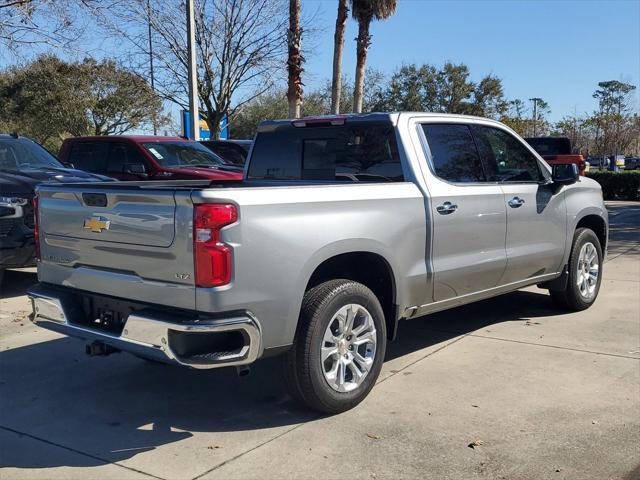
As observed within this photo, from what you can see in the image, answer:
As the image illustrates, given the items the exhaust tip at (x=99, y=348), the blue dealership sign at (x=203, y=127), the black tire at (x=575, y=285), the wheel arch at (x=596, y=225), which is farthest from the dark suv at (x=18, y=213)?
the blue dealership sign at (x=203, y=127)

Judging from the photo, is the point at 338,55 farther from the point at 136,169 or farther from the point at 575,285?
the point at 575,285

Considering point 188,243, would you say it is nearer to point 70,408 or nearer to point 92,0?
point 70,408

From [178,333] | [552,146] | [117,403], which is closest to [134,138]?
[117,403]

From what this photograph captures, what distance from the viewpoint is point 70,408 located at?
452cm

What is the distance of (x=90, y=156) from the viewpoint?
11469 millimetres

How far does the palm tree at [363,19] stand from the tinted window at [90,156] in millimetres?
9829

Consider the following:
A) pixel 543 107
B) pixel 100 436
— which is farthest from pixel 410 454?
pixel 543 107

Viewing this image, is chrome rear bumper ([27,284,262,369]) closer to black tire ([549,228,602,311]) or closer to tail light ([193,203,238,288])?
tail light ([193,203,238,288])

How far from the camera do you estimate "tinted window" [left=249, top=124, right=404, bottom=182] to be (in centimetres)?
510

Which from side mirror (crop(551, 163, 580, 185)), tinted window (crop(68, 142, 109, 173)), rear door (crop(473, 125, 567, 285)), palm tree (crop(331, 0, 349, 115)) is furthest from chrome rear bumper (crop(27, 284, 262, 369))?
palm tree (crop(331, 0, 349, 115))

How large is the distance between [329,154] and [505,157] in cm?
171

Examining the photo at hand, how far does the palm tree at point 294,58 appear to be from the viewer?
52.3 ft

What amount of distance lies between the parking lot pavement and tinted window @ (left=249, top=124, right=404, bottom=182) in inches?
61.8

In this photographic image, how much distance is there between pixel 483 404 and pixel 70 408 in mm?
2803
